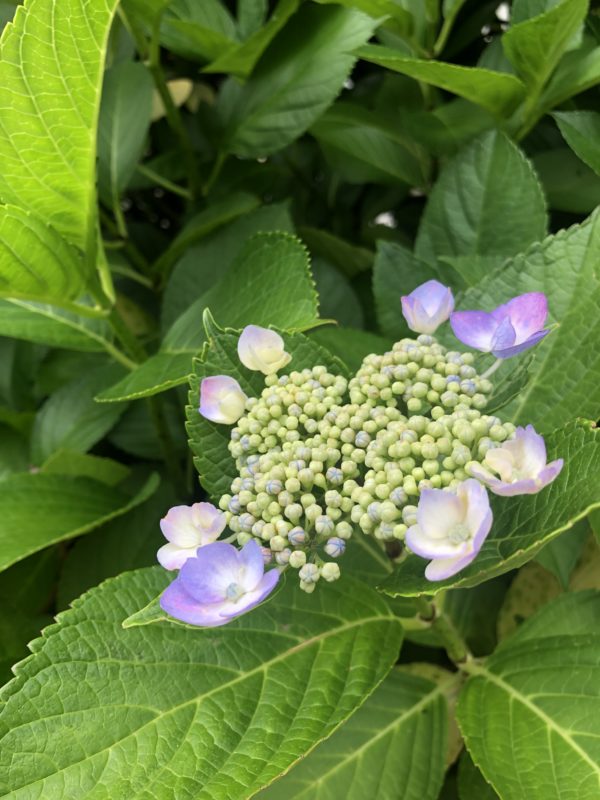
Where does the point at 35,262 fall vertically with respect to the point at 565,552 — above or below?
above

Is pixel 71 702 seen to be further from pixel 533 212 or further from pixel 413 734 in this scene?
pixel 533 212

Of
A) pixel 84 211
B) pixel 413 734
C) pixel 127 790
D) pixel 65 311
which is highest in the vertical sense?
pixel 84 211

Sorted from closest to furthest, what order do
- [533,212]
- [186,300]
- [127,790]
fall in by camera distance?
[127,790] < [533,212] < [186,300]

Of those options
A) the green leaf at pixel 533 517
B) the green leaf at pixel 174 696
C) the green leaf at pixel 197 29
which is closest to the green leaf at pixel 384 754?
the green leaf at pixel 174 696

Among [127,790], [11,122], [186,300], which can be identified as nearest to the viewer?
[127,790]

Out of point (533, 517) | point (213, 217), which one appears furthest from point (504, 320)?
point (213, 217)

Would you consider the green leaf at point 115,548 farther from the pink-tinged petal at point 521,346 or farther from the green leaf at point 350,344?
the pink-tinged petal at point 521,346

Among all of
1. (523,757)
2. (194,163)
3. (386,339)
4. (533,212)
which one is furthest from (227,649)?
(194,163)

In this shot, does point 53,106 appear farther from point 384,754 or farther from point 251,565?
point 384,754
